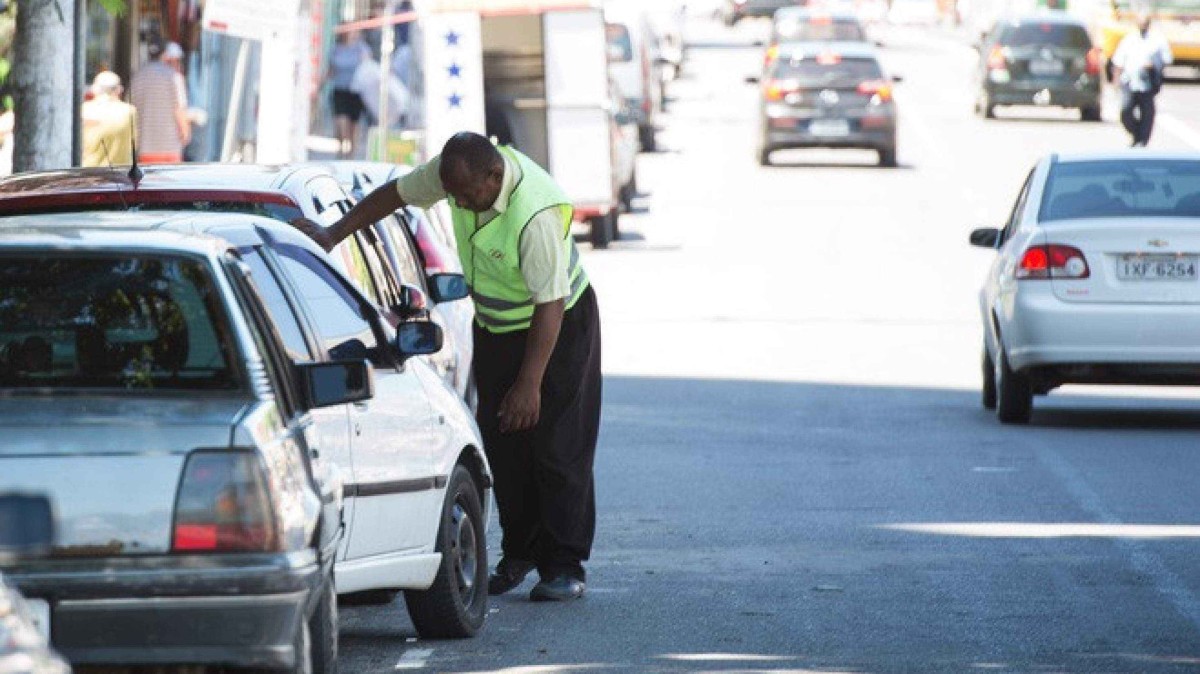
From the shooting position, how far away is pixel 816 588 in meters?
10.3

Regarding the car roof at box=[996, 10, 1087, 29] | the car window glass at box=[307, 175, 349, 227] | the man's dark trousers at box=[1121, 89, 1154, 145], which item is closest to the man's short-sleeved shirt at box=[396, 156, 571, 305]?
the car window glass at box=[307, 175, 349, 227]

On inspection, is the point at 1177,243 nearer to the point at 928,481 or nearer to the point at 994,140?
the point at 928,481

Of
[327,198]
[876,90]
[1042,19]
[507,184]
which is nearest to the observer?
[507,184]

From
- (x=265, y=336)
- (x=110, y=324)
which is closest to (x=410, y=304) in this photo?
(x=265, y=336)

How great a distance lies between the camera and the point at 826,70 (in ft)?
132

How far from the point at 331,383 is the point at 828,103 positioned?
110 ft

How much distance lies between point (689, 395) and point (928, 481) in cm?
447

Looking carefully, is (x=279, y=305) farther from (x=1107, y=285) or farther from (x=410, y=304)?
(x=1107, y=285)

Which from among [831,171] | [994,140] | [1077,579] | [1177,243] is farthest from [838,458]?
[994,140]

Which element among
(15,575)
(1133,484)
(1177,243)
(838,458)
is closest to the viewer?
(15,575)

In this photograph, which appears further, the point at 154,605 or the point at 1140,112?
the point at 1140,112

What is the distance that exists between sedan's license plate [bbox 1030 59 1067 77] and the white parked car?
3120 centimetres

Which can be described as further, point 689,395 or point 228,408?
point 689,395

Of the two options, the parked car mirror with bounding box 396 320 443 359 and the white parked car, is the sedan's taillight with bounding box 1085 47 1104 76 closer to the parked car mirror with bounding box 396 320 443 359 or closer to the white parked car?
the white parked car
